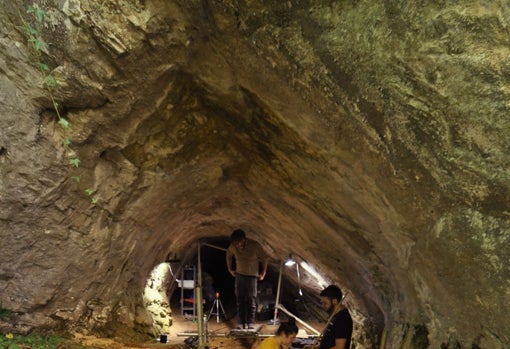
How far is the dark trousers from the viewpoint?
8141mm

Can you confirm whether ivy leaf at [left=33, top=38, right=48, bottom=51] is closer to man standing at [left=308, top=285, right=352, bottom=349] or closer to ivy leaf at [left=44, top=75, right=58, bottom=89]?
ivy leaf at [left=44, top=75, right=58, bottom=89]

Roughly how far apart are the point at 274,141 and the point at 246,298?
15.6 feet

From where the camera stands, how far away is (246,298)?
822 centimetres

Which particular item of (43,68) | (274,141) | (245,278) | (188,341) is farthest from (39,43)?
(245,278)

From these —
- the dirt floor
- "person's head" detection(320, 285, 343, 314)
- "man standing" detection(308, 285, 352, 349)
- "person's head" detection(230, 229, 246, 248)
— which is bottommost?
the dirt floor

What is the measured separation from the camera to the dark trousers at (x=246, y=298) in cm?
814

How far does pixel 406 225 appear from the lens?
11.7 feet

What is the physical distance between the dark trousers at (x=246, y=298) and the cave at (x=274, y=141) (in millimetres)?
2476

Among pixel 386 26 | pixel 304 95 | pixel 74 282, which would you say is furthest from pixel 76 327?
pixel 386 26

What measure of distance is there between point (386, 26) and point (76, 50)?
2.67 metres

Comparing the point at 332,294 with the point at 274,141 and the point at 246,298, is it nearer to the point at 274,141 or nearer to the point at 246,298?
the point at 274,141

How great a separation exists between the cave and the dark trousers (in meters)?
2.48

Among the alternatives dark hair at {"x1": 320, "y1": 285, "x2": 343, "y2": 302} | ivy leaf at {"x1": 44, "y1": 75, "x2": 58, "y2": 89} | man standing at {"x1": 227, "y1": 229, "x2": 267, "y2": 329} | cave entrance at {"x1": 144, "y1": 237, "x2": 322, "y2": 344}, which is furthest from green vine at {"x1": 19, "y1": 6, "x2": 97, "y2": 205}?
cave entrance at {"x1": 144, "y1": 237, "x2": 322, "y2": 344}

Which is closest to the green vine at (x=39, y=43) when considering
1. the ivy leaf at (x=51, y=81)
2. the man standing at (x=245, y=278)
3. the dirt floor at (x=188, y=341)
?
the ivy leaf at (x=51, y=81)
